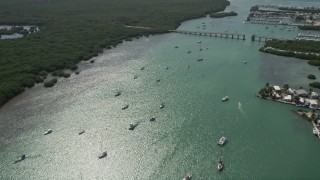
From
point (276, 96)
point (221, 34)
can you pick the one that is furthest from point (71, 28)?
point (276, 96)

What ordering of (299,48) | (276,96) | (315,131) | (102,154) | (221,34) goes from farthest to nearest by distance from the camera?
(221,34) < (299,48) < (276,96) < (315,131) < (102,154)

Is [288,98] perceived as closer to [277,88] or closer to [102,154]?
[277,88]

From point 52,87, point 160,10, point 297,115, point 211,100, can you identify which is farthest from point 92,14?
point 297,115

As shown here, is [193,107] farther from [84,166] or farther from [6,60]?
[6,60]

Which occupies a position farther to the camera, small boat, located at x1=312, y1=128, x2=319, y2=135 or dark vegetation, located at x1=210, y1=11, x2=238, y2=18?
dark vegetation, located at x1=210, y1=11, x2=238, y2=18

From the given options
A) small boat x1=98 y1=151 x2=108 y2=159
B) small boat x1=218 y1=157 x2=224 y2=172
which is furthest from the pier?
small boat x1=98 y1=151 x2=108 y2=159

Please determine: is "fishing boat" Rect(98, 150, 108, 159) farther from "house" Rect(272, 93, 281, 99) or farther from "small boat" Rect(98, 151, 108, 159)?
"house" Rect(272, 93, 281, 99)
